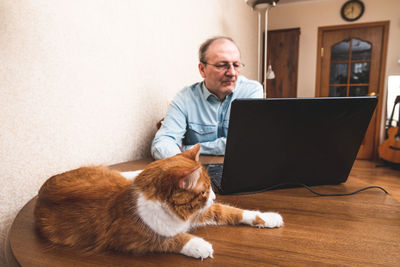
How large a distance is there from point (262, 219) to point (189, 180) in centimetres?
20

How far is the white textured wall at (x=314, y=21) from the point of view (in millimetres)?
3354

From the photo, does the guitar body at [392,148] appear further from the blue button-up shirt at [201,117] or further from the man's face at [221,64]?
the man's face at [221,64]

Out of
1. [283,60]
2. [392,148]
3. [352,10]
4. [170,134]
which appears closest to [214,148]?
[170,134]

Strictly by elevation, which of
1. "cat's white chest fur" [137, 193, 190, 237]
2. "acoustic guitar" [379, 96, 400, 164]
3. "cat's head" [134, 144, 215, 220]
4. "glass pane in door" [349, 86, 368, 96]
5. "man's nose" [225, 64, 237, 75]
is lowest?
"acoustic guitar" [379, 96, 400, 164]

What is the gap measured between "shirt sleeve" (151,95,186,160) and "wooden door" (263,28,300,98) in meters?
2.87

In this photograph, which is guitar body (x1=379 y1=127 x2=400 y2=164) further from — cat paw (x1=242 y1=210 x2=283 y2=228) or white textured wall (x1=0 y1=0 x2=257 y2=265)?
cat paw (x1=242 y1=210 x2=283 y2=228)

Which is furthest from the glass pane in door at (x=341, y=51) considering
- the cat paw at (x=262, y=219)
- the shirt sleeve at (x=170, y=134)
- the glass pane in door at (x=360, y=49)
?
the cat paw at (x=262, y=219)

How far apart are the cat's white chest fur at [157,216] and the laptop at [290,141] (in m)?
0.20

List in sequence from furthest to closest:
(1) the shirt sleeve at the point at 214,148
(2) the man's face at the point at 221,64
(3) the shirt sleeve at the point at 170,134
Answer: (2) the man's face at the point at 221,64
(1) the shirt sleeve at the point at 214,148
(3) the shirt sleeve at the point at 170,134

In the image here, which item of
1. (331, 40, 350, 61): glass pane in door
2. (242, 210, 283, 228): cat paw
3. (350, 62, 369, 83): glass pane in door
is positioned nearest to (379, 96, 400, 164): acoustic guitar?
(350, 62, 369, 83): glass pane in door

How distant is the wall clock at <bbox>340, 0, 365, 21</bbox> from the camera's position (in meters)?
3.44

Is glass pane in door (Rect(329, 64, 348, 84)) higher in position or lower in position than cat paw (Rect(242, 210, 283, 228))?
→ higher

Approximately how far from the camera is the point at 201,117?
1.43 metres

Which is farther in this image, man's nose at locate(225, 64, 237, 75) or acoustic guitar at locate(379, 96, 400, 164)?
acoustic guitar at locate(379, 96, 400, 164)
